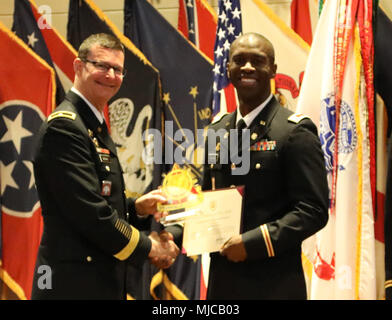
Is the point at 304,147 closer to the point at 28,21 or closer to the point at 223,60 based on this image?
the point at 223,60

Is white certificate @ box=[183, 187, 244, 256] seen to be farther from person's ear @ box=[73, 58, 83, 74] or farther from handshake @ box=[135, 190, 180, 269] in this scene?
person's ear @ box=[73, 58, 83, 74]

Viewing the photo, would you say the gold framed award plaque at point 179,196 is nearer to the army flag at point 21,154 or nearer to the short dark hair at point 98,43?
the short dark hair at point 98,43

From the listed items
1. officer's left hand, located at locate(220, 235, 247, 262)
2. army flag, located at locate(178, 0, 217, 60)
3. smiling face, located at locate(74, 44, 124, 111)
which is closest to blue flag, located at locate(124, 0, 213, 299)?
→ army flag, located at locate(178, 0, 217, 60)

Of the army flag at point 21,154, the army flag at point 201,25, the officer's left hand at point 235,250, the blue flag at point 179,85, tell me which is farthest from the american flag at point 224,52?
the officer's left hand at point 235,250

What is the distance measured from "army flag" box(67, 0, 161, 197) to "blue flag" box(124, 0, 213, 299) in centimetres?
12

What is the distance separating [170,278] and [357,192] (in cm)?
143

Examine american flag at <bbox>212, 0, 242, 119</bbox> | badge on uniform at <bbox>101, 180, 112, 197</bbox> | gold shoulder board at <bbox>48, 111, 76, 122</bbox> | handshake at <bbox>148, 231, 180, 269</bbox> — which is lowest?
handshake at <bbox>148, 231, 180, 269</bbox>

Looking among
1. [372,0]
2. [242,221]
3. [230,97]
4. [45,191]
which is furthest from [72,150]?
[372,0]

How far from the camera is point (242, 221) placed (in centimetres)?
211

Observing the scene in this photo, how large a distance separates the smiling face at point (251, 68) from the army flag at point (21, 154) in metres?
2.03

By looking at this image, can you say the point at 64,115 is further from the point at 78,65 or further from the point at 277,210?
the point at 277,210

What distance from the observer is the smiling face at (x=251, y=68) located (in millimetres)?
2166

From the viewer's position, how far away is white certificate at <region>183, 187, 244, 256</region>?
2.09 m
